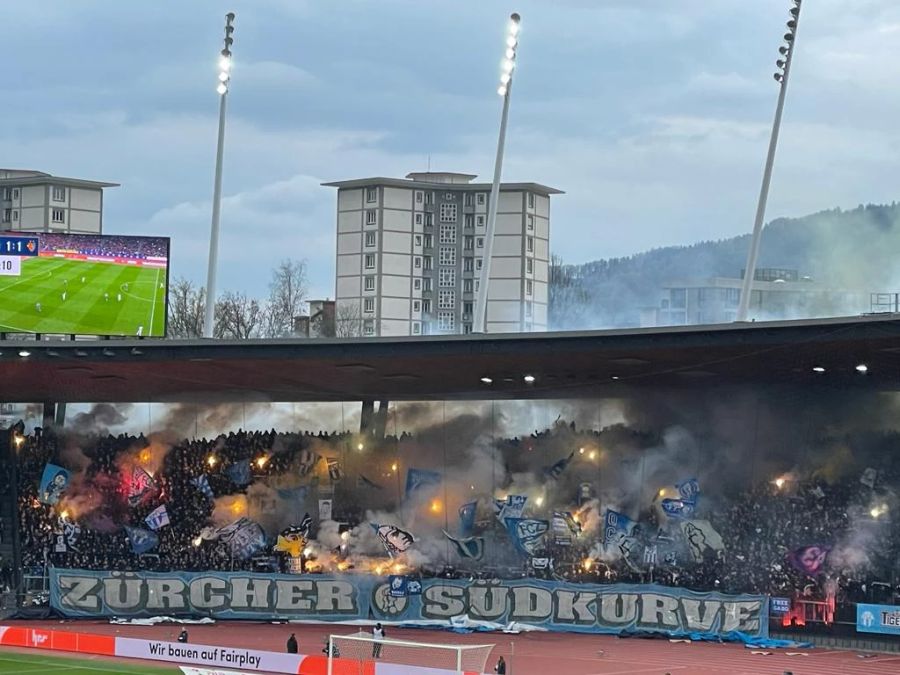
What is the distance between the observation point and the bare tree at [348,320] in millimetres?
139625

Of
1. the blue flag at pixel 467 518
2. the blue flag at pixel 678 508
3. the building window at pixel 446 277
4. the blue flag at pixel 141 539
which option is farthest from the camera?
the building window at pixel 446 277

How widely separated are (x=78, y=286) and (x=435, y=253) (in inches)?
4244

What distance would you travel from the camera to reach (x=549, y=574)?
5234 cm

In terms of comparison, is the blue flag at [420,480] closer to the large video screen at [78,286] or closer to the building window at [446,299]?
the large video screen at [78,286]

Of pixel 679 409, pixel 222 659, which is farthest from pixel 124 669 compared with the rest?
pixel 679 409

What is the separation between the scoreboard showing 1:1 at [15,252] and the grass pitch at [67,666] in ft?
47.0

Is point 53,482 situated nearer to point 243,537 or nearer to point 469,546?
point 243,537

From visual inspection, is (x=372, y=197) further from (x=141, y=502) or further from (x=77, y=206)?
(x=141, y=502)

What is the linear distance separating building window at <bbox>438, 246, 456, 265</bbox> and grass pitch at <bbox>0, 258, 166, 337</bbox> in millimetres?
107305

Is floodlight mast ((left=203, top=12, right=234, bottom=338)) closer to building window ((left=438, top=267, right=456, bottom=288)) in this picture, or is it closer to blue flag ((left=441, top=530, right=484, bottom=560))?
blue flag ((left=441, top=530, right=484, bottom=560))

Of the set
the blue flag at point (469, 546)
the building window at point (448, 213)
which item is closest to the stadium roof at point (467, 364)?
the blue flag at point (469, 546)

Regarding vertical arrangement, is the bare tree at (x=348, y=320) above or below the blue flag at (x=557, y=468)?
above

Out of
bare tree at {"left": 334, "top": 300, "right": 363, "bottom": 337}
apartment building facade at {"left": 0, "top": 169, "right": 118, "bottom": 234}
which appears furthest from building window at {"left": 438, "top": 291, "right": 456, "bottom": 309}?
apartment building facade at {"left": 0, "top": 169, "right": 118, "bottom": 234}

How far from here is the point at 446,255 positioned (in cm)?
15912
